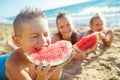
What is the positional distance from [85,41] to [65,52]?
189 cm

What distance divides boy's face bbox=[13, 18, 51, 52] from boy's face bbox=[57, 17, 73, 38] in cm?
243

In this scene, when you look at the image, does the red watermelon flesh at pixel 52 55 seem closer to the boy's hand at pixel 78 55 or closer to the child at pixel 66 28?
the boy's hand at pixel 78 55

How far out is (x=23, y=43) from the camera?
2.71 meters

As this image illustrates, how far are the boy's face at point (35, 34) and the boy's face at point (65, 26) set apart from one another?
2434mm

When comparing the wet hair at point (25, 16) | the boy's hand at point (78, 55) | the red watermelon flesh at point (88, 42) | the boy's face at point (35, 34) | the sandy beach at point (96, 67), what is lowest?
the sandy beach at point (96, 67)

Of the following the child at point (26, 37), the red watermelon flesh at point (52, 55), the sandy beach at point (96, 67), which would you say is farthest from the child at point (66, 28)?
the child at point (26, 37)

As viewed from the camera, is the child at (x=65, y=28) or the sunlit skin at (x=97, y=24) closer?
the child at (x=65, y=28)

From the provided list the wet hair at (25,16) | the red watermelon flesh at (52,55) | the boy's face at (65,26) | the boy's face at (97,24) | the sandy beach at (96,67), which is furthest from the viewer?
the boy's face at (97,24)

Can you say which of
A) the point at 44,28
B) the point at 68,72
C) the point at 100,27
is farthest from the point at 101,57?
the point at 44,28

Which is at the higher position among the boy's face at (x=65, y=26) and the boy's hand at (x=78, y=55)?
the boy's face at (x=65, y=26)

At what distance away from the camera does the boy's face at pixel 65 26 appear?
5086 millimetres

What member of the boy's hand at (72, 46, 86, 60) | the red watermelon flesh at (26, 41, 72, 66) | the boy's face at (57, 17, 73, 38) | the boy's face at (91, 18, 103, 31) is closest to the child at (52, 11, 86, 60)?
the boy's face at (57, 17, 73, 38)

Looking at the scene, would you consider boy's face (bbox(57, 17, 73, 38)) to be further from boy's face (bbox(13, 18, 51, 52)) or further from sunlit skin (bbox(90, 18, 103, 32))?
boy's face (bbox(13, 18, 51, 52))

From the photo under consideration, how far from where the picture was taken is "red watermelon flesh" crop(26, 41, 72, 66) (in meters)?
2.40
